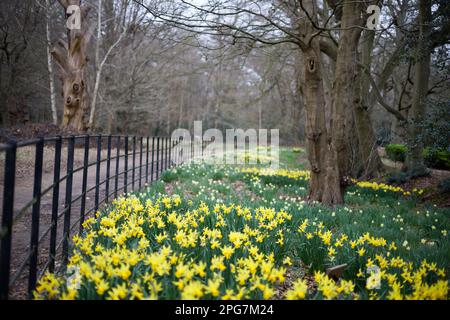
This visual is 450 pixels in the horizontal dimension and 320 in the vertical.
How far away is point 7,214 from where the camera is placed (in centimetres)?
208

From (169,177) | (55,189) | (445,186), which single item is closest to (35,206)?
(55,189)

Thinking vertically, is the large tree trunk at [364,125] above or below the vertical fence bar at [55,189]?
above

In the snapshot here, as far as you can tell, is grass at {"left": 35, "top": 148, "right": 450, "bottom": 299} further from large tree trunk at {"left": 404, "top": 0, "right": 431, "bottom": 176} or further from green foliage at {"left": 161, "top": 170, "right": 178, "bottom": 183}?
large tree trunk at {"left": 404, "top": 0, "right": 431, "bottom": 176}

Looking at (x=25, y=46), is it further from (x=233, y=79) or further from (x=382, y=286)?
(x=382, y=286)

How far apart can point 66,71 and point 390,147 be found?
15.4 metres

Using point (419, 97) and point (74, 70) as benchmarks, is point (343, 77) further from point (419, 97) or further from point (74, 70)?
point (74, 70)

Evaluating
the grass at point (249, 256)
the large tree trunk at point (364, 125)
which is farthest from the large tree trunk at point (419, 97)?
the grass at point (249, 256)

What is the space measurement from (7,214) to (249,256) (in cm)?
166

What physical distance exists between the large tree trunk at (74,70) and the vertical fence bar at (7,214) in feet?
48.9

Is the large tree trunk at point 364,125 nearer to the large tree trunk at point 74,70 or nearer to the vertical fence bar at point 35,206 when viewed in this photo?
the vertical fence bar at point 35,206

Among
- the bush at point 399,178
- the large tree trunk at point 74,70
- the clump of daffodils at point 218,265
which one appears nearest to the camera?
the clump of daffodils at point 218,265

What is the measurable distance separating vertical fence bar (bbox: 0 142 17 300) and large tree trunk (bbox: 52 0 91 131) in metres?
14.9

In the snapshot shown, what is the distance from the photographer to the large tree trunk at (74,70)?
15.7 meters
